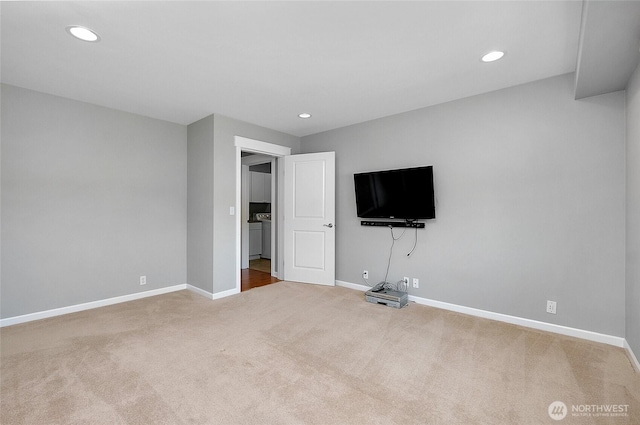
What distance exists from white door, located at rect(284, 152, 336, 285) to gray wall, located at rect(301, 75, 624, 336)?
884 millimetres

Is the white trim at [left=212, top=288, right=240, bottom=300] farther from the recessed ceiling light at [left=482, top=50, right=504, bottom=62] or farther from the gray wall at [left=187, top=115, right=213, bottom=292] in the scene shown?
the recessed ceiling light at [left=482, top=50, right=504, bottom=62]

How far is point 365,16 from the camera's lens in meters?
1.89

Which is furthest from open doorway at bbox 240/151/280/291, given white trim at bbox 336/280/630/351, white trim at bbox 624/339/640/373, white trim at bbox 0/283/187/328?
white trim at bbox 624/339/640/373

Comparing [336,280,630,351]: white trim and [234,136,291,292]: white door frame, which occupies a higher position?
[234,136,291,292]: white door frame

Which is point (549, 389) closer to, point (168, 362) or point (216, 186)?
point (168, 362)

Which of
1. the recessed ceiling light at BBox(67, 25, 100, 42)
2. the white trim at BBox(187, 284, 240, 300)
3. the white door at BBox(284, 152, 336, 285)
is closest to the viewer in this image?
the recessed ceiling light at BBox(67, 25, 100, 42)

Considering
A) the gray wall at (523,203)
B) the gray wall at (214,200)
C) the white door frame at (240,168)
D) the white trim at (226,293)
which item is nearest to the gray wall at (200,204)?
the gray wall at (214,200)

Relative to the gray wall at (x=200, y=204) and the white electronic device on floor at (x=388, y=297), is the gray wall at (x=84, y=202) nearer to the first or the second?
the gray wall at (x=200, y=204)

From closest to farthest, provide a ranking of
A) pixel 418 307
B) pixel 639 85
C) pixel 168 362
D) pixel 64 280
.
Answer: pixel 639 85
pixel 168 362
pixel 64 280
pixel 418 307

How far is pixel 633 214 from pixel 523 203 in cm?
78

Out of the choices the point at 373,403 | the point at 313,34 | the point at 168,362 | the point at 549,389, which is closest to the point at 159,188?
the point at 168,362

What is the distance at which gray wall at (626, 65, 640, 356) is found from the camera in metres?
2.09

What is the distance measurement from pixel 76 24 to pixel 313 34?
1.65 meters

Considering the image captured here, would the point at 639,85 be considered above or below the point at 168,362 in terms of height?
above
